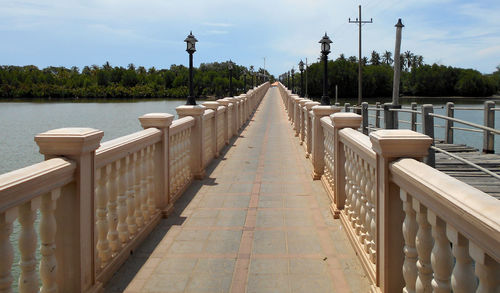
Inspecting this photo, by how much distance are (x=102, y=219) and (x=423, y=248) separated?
8.51 ft

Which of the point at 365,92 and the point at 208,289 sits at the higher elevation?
the point at 365,92

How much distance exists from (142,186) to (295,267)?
1.98m

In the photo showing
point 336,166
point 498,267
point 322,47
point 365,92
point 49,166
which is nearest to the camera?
point 498,267

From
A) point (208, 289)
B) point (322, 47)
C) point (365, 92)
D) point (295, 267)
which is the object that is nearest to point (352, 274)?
point (295, 267)

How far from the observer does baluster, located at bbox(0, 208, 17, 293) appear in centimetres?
233

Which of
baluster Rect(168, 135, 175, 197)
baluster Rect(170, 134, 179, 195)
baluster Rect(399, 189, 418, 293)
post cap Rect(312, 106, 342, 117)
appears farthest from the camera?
post cap Rect(312, 106, 342, 117)

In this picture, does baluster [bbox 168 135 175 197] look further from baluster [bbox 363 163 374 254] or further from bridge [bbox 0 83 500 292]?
baluster [bbox 363 163 374 254]

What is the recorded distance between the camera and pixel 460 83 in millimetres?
87812

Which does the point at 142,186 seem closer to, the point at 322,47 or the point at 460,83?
the point at 322,47

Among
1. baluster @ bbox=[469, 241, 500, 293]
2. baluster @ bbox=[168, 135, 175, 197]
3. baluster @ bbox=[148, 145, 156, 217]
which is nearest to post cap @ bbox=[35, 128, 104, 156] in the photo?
baluster @ bbox=[148, 145, 156, 217]

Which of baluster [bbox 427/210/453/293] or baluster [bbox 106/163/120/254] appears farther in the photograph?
baluster [bbox 106/163/120/254]

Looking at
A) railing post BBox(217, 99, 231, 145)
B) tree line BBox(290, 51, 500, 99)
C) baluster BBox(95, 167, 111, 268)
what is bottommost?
baluster BBox(95, 167, 111, 268)

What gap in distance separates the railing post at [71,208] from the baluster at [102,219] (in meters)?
0.46

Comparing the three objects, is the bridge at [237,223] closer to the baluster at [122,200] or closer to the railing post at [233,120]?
the baluster at [122,200]
